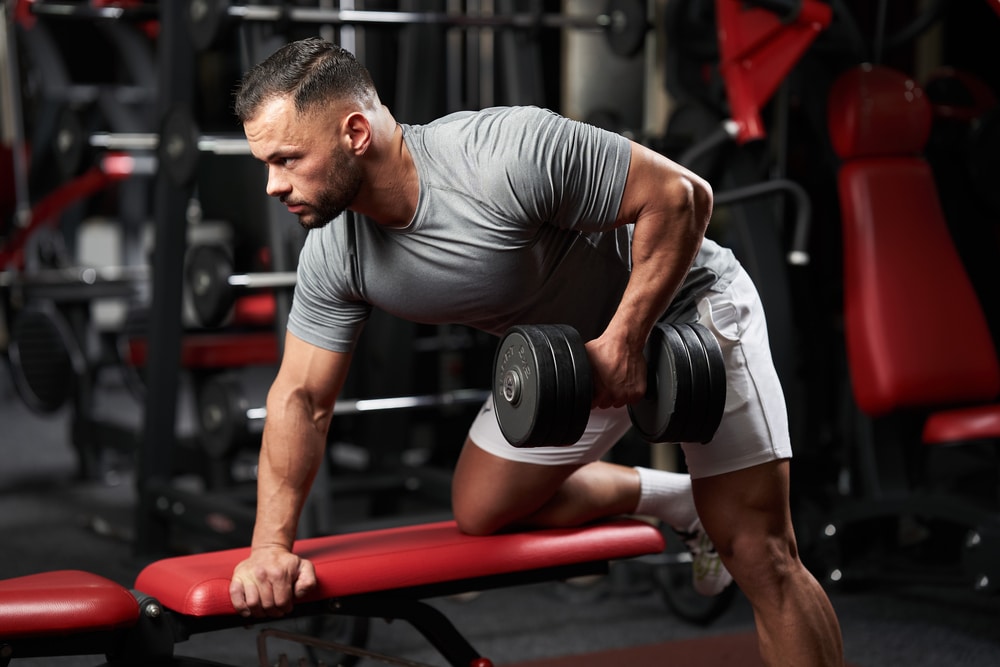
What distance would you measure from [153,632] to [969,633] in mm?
1897

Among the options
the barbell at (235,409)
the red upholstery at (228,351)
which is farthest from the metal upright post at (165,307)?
the red upholstery at (228,351)

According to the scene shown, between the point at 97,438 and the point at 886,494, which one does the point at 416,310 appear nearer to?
the point at 886,494

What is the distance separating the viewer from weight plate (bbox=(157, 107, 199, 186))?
305 centimetres

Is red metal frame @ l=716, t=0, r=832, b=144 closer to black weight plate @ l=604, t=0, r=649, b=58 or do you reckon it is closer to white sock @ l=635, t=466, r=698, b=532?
black weight plate @ l=604, t=0, r=649, b=58

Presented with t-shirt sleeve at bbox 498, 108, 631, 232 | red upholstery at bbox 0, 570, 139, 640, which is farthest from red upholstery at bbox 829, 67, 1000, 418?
red upholstery at bbox 0, 570, 139, 640

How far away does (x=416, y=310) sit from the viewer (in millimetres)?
1819

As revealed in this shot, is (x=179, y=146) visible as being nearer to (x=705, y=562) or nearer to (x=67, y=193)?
(x=705, y=562)

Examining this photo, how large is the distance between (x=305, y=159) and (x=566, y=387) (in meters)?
0.47

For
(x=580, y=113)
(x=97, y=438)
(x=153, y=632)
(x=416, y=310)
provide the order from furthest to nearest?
(x=97, y=438) → (x=580, y=113) → (x=416, y=310) → (x=153, y=632)

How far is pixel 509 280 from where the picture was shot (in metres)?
1.77

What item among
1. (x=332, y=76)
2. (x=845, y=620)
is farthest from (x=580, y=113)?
(x=332, y=76)

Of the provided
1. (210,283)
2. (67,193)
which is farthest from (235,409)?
(67,193)

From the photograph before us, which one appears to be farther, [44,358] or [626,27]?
[44,358]

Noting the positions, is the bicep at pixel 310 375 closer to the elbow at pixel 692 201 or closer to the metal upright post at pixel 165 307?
the elbow at pixel 692 201
